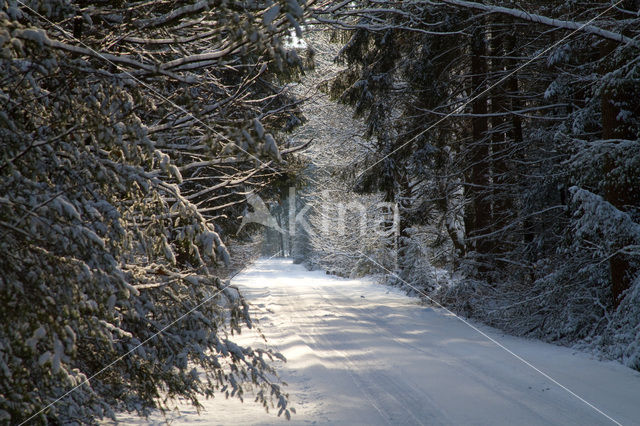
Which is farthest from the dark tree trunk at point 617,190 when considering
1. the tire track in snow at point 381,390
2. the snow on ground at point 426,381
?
the tire track in snow at point 381,390

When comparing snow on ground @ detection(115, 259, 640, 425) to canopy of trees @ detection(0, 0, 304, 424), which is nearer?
canopy of trees @ detection(0, 0, 304, 424)

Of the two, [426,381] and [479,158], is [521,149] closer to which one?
[479,158]

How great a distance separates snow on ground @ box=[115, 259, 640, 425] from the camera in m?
5.04

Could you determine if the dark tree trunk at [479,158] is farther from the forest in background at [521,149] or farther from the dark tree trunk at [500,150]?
the dark tree trunk at [500,150]

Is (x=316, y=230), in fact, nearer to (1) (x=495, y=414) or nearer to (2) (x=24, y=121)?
(1) (x=495, y=414)

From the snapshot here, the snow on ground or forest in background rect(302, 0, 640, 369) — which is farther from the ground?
forest in background rect(302, 0, 640, 369)

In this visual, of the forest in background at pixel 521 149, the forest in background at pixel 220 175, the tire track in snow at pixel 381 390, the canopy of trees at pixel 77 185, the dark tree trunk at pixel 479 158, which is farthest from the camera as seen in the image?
the dark tree trunk at pixel 479 158

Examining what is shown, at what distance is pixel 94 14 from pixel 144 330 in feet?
8.33

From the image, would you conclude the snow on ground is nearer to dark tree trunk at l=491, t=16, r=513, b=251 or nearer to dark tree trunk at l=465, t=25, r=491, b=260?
dark tree trunk at l=465, t=25, r=491, b=260

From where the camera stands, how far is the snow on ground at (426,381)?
5043mm

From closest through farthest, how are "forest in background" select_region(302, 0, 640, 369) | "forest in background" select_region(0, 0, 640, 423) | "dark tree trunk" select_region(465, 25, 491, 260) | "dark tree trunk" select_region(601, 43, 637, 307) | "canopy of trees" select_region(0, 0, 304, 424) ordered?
"canopy of trees" select_region(0, 0, 304, 424) → "forest in background" select_region(0, 0, 640, 423) → "forest in background" select_region(302, 0, 640, 369) → "dark tree trunk" select_region(601, 43, 637, 307) → "dark tree trunk" select_region(465, 25, 491, 260)

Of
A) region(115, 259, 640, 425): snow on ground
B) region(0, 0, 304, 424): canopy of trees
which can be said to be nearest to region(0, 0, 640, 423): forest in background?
region(0, 0, 304, 424): canopy of trees

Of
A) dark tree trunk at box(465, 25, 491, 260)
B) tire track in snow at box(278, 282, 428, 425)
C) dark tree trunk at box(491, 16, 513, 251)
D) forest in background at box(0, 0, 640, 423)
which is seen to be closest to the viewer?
forest in background at box(0, 0, 640, 423)

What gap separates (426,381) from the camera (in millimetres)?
6191
